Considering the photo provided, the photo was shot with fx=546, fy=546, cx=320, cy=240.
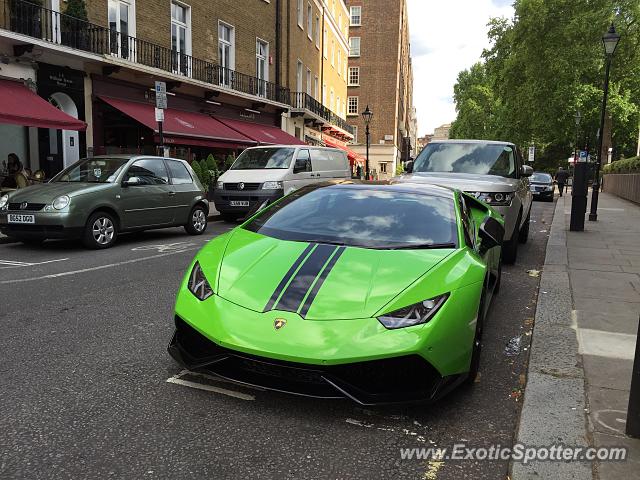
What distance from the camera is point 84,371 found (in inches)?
140

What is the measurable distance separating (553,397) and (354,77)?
63835 millimetres

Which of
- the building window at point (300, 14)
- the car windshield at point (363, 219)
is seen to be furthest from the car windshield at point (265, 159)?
the building window at point (300, 14)

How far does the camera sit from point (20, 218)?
8.45 meters

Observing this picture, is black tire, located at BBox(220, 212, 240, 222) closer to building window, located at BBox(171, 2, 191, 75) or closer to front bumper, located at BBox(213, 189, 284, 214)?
front bumper, located at BBox(213, 189, 284, 214)

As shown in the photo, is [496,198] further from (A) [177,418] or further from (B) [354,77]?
(B) [354,77]

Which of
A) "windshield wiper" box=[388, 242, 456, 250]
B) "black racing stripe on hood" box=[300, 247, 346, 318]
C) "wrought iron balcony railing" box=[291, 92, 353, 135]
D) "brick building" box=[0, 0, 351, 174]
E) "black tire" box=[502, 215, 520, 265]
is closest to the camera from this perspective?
Result: "black racing stripe on hood" box=[300, 247, 346, 318]

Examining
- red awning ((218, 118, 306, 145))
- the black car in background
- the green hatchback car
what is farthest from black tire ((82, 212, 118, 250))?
the black car in background

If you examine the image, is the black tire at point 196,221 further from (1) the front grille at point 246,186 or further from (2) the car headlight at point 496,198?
(2) the car headlight at point 496,198

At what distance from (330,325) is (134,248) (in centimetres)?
702

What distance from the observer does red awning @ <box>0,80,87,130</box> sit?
40.4 ft

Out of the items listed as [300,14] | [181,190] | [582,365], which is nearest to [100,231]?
[181,190]

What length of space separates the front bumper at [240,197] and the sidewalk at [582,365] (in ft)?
24.6

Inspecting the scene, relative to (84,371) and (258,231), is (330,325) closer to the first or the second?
(258,231)

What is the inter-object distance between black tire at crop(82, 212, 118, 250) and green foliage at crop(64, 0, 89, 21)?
938 centimetres
